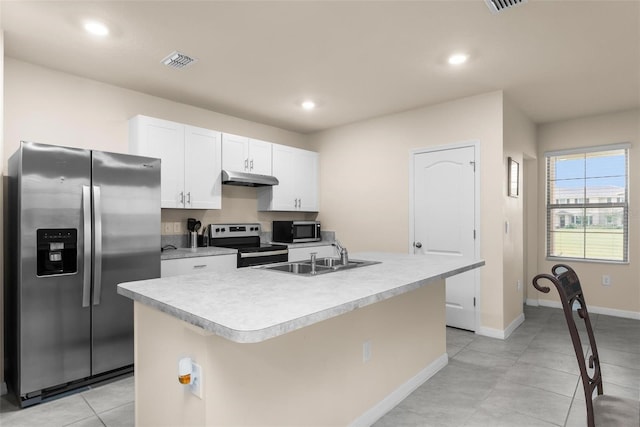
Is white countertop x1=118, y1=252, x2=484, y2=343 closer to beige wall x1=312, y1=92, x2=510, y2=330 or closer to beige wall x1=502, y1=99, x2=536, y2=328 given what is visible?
beige wall x1=312, y1=92, x2=510, y2=330

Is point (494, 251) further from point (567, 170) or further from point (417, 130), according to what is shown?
point (567, 170)

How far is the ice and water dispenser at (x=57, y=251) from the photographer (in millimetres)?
2455

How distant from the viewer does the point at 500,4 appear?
2188 millimetres

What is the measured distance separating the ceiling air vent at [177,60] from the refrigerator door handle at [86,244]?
1.20 meters

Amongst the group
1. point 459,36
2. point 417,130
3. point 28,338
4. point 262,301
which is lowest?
point 28,338

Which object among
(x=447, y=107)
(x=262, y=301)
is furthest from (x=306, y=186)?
(x=262, y=301)

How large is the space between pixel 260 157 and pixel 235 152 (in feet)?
1.21

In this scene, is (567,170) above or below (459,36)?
below

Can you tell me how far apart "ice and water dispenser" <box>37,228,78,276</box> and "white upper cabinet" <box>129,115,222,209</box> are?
1.08m

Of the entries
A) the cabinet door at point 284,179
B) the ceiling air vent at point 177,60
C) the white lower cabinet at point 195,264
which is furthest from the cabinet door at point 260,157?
the ceiling air vent at point 177,60

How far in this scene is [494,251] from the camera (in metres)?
3.74

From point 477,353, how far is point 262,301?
267 centimetres

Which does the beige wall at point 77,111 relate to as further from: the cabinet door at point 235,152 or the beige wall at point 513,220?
the beige wall at point 513,220

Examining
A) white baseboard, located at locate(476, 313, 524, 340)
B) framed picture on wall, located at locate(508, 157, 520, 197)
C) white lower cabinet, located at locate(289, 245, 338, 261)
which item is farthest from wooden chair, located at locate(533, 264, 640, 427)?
white lower cabinet, located at locate(289, 245, 338, 261)
